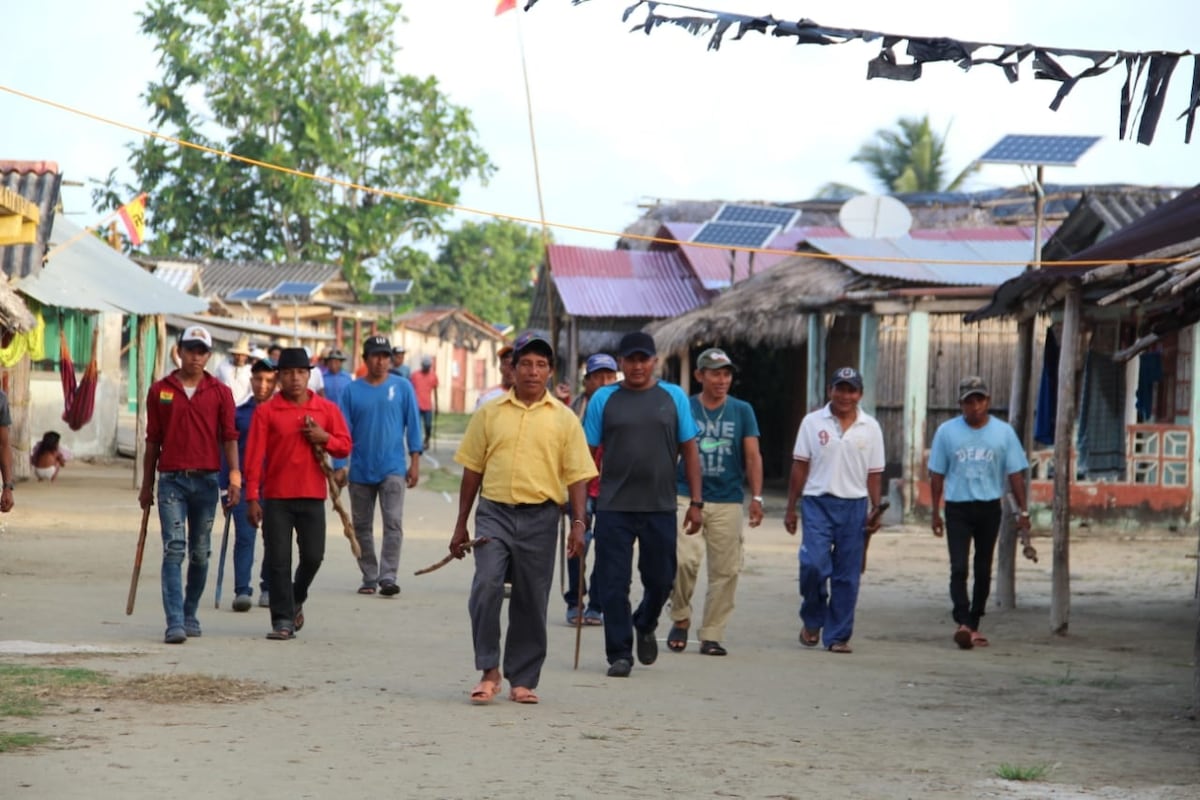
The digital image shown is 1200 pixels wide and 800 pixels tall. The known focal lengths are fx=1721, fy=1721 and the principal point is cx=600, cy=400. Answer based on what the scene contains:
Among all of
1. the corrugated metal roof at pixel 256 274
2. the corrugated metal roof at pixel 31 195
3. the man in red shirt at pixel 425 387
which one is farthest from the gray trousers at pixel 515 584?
the corrugated metal roof at pixel 256 274

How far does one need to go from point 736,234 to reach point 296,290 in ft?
58.9

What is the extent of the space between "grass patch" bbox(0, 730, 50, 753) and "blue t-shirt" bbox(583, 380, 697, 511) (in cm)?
366

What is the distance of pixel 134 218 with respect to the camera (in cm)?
2720

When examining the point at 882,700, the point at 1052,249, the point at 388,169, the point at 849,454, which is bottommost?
the point at 882,700

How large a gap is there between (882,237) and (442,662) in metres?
17.1

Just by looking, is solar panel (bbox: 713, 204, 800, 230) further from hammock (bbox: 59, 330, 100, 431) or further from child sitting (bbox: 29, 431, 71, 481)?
child sitting (bbox: 29, 431, 71, 481)

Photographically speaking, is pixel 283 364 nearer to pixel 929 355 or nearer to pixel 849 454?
pixel 849 454

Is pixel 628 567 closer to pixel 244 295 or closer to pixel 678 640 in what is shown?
pixel 678 640

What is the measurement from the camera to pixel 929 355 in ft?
74.5

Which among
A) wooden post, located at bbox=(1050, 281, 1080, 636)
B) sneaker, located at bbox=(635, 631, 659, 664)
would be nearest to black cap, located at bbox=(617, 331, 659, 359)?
sneaker, located at bbox=(635, 631, 659, 664)

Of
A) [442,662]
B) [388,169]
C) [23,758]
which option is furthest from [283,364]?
[388,169]

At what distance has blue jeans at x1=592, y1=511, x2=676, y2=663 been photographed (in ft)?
30.9

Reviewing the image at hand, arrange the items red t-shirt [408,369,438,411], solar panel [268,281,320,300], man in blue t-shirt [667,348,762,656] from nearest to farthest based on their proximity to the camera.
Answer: man in blue t-shirt [667,348,762,656], red t-shirt [408,369,438,411], solar panel [268,281,320,300]

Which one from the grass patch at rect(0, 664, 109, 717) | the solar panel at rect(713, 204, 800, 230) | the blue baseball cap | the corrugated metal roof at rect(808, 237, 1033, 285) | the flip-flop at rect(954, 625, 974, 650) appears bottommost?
the flip-flop at rect(954, 625, 974, 650)
